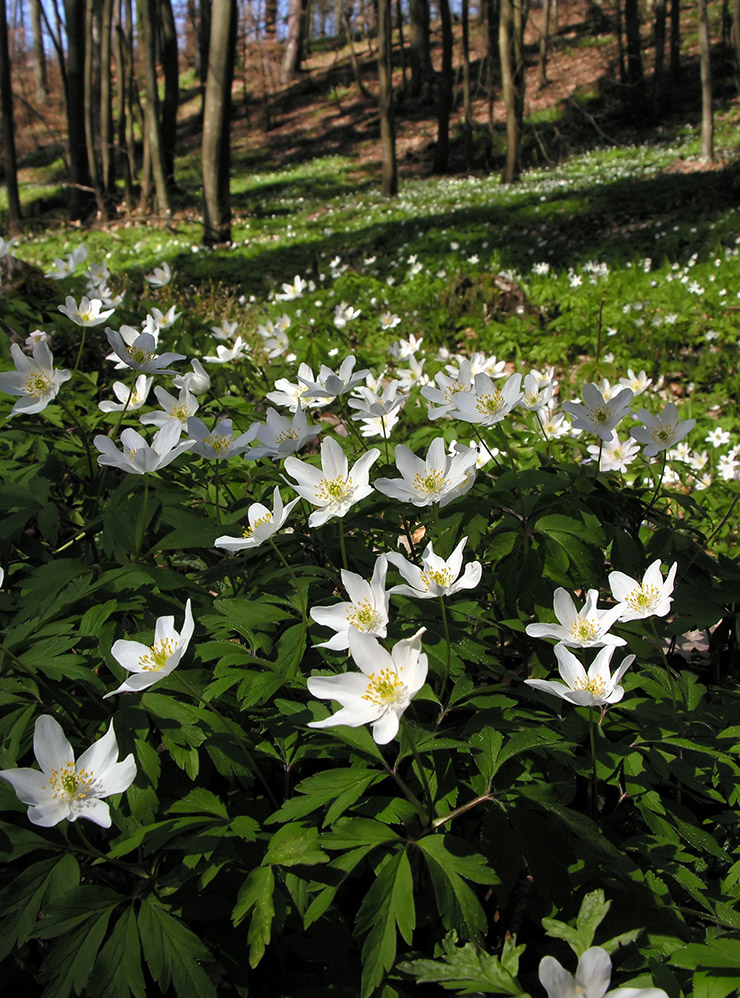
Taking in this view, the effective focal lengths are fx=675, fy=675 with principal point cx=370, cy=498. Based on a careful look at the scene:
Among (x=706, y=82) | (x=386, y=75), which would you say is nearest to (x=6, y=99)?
(x=386, y=75)

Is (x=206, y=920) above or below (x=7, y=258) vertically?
below

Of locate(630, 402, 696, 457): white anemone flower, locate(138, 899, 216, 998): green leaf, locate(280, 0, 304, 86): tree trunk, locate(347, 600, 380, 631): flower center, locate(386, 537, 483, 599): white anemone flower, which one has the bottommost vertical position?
locate(138, 899, 216, 998): green leaf

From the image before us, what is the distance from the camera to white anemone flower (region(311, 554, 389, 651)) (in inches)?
49.7

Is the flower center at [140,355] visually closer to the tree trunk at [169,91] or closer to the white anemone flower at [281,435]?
the white anemone flower at [281,435]

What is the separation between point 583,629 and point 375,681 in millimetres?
517

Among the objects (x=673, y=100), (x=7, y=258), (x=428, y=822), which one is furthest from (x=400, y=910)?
(x=673, y=100)

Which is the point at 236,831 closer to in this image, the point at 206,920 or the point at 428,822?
the point at 206,920

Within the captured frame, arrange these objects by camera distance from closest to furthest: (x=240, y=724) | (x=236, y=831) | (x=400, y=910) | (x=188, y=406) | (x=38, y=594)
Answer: (x=400, y=910)
(x=236, y=831)
(x=240, y=724)
(x=38, y=594)
(x=188, y=406)

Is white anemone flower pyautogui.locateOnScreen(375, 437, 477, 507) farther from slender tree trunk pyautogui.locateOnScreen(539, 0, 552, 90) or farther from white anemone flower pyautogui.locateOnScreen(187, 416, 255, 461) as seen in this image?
slender tree trunk pyautogui.locateOnScreen(539, 0, 552, 90)

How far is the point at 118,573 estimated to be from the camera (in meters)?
1.50

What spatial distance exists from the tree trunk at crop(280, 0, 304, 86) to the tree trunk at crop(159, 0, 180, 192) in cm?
1332

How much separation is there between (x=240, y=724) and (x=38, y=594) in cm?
55

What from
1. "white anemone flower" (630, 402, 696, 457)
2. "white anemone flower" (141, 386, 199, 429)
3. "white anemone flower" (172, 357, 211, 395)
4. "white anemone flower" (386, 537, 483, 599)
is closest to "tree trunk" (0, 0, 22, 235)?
"white anemone flower" (172, 357, 211, 395)

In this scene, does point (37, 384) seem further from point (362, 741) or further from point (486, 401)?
point (362, 741)
